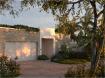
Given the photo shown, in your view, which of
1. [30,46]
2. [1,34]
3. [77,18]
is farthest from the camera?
[30,46]

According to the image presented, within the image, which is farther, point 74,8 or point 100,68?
point 100,68

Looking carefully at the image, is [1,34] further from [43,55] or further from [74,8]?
[74,8]

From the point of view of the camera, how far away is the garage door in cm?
3975

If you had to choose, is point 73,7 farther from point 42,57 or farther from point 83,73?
point 42,57

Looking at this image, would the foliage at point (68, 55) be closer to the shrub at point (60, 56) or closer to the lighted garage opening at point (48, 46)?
the shrub at point (60, 56)

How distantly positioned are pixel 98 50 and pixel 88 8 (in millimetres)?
2553

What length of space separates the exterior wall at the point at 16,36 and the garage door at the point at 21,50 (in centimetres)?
50

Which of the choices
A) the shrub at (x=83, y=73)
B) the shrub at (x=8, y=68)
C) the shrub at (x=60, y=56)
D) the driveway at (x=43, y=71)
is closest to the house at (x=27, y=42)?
the shrub at (x=60, y=56)

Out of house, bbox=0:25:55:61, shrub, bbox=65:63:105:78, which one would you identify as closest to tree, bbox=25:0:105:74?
shrub, bbox=65:63:105:78

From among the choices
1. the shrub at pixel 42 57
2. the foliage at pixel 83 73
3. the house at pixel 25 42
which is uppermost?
the house at pixel 25 42

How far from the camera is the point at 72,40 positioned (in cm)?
4716

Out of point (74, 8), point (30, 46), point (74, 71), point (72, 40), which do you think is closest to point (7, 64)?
point (74, 71)

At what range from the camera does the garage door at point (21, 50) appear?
3975cm

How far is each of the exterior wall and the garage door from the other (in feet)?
1.64
